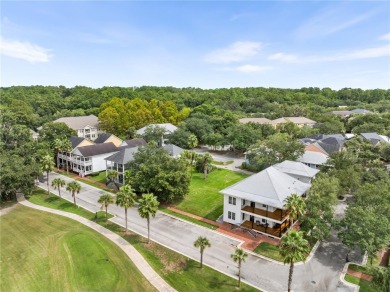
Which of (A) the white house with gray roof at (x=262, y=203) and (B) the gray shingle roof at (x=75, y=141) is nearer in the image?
(A) the white house with gray roof at (x=262, y=203)

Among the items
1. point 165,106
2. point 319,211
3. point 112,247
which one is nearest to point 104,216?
point 112,247

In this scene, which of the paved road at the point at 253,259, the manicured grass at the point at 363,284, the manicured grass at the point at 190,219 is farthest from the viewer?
the manicured grass at the point at 190,219

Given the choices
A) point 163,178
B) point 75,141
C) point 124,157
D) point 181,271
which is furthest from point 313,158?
point 75,141

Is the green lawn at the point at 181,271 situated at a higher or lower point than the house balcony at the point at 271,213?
lower

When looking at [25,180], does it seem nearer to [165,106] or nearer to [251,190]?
[251,190]

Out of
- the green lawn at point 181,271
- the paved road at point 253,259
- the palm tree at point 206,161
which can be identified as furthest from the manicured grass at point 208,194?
the green lawn at point 181,271

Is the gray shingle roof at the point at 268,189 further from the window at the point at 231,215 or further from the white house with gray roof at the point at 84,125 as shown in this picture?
the white house with gray roof at the point at 84,125
